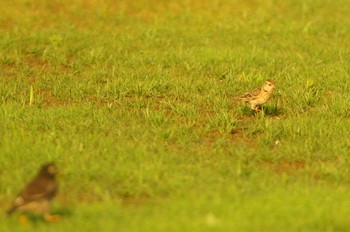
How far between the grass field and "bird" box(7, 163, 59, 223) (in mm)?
147

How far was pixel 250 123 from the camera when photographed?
12125 mm

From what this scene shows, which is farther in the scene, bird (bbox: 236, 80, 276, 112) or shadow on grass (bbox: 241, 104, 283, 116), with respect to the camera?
shadow on grass (bbox: 241, 104, 283, 116)

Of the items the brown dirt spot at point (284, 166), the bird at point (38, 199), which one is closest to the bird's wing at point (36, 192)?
the bird at point (38, 199)

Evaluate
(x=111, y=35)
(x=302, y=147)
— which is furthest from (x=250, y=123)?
(x=111, y=35)

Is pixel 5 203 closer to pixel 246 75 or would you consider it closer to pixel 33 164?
pixel 33 164

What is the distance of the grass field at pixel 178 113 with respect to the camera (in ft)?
28.7

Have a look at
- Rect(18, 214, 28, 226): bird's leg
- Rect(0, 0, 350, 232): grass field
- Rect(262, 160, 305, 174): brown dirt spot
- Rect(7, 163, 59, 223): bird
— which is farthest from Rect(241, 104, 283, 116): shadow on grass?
Rect(18, 214, 28, 226): bird's leg

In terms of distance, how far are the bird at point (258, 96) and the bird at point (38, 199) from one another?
4.88 meters

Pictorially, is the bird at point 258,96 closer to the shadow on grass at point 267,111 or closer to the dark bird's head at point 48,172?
the shadow on grass at point 267,111

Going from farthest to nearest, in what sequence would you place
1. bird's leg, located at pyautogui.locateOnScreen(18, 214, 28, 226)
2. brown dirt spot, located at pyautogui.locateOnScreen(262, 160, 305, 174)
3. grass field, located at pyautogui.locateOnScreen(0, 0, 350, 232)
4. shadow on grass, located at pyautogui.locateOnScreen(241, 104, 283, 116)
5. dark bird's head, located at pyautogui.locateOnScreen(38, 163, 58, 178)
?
shadow on grass, located at pyautogui.locateOnScreen(241, 104, 283, 116) < brown dirt spot, located at pyautogui.locateOnScreen(262, 160, 305, 174) < grass field, located at pyautogui.locateOnScreen(0, 0, 350, 232) < dark bird's head, located at pyautogui.locateOnScreen(38, 163, 58, 178) < bird's leg, located at pyautogui.locateOnScreen(18, 214, 28, 226)

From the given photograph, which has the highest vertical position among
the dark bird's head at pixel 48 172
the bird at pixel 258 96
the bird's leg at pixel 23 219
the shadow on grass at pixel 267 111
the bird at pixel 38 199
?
the dark bird's head at pixel 48 172

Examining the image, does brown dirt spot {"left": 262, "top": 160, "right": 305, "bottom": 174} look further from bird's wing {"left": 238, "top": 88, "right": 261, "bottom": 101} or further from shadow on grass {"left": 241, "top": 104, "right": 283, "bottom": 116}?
shadow on grass {"left": 241, "top": 104, "right": 283, "bottom": 116}

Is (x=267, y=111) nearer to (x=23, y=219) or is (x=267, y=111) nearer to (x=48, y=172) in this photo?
(x=48, y=172)

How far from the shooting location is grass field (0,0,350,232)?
28.7 ft
